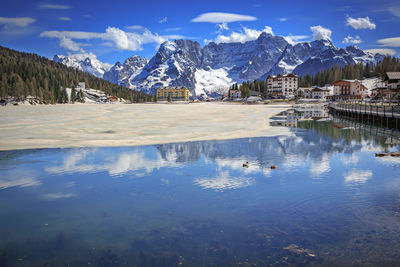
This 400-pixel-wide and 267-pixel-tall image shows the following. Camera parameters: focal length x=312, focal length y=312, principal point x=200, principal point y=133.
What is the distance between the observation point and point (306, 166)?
2125 cm

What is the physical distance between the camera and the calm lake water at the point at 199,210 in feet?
31.4

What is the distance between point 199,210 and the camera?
43.2 feet

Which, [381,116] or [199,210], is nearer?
[199,210]

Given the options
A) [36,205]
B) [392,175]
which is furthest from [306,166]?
[36,205]

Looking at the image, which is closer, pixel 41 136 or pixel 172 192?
pixel 172 192

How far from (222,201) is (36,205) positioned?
845 centimetres

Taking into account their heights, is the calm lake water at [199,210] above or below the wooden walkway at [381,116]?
below

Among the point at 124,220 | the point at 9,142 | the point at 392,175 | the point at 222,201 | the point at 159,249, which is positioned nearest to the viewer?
the point at 159,249

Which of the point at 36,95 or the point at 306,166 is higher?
the point at 36,95

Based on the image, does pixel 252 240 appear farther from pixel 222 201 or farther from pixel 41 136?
pixel 41 136

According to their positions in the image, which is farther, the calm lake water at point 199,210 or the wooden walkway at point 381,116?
the wooden walkway at point 381,116

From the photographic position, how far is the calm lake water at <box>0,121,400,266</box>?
31.4ft

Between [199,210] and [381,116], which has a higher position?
[381,116]

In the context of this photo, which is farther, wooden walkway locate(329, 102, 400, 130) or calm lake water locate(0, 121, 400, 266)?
wooden walkway locate(329, 102, 400, 130)
